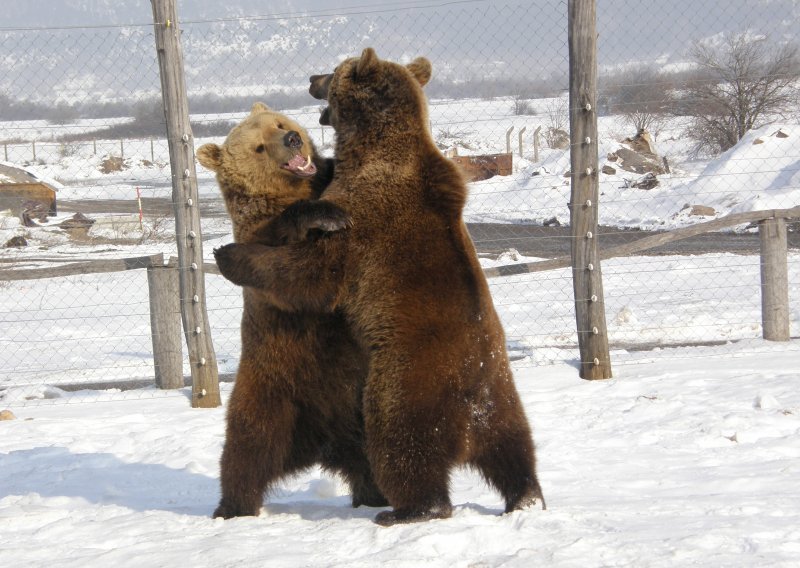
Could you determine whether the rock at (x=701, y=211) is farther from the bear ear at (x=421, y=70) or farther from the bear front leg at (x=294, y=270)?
the bear front leg at (x=294, y=270)

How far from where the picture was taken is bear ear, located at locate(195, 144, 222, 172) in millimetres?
4820

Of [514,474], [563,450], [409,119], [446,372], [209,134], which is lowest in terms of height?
[563,450]

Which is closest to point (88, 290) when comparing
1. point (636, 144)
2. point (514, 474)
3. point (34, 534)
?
point (34, 534)

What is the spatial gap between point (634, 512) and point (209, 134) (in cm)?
1169

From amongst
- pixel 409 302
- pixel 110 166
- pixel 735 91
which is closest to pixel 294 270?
pixel 409 302

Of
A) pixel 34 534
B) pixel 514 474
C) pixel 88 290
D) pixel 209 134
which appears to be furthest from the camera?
pixel 88 290

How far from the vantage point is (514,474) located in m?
4.26

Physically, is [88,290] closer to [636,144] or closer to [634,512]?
[634,512]

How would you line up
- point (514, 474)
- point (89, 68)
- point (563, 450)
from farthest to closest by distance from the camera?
point (89, 68) < point (563, 450) < point (514, 474)

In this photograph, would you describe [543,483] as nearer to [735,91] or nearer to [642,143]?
[735,91]

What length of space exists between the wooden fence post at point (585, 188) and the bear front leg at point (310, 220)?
→ 4.71 meters

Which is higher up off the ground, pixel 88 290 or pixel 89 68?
pixel 89 68

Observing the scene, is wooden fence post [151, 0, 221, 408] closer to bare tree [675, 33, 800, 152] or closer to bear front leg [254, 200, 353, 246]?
bear front leg [254, 200, 353, 246]

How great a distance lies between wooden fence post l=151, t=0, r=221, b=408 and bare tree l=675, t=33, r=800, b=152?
57.7 ft
